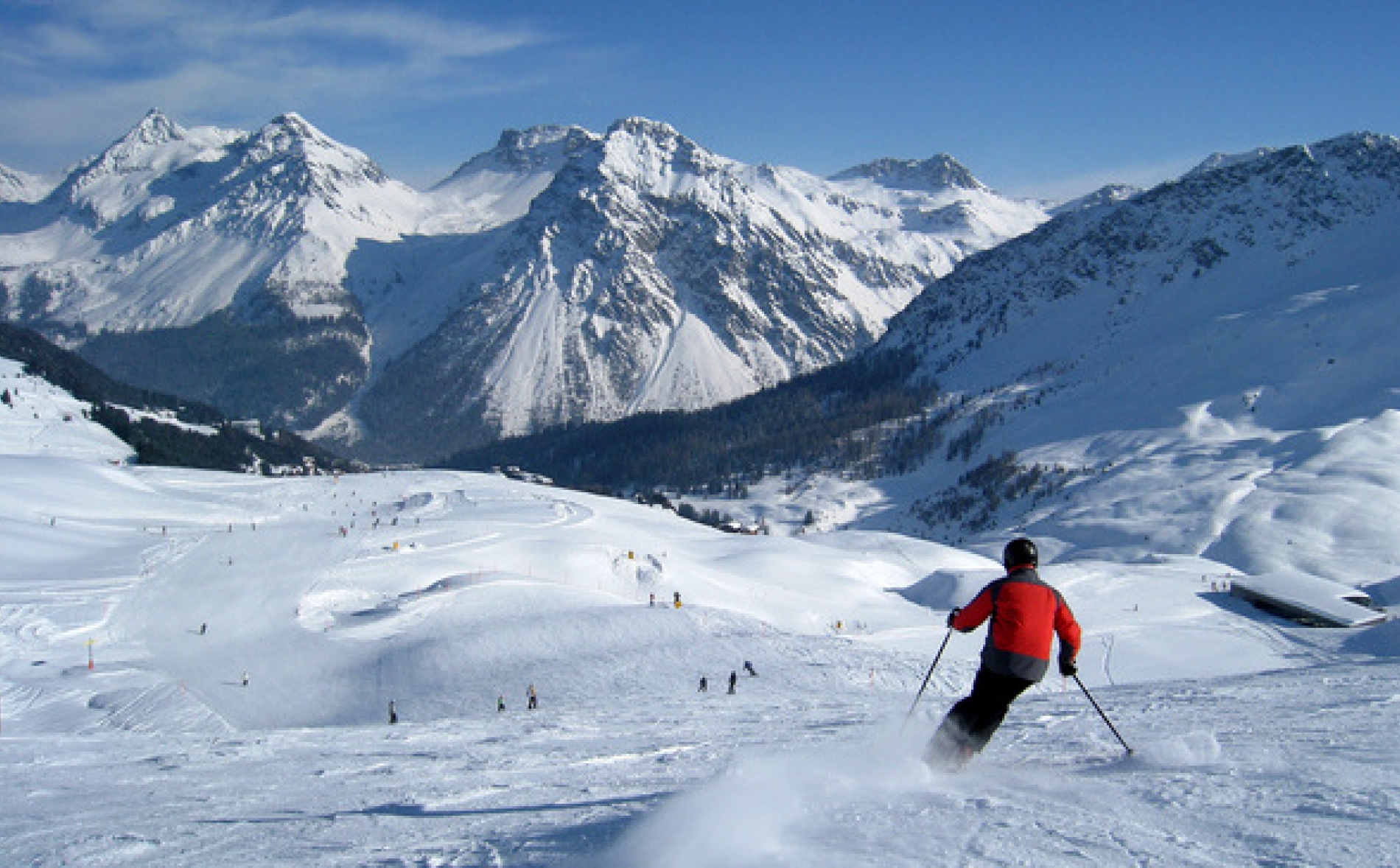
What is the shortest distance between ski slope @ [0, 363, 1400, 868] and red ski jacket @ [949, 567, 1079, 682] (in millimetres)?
1237

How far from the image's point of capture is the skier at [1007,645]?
1022cm

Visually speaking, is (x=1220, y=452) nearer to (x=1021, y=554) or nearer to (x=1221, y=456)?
(x=1221, y=456)

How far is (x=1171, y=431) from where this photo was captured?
6378 inches

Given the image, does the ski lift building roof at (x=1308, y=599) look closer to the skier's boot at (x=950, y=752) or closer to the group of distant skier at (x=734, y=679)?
the group of distant skier at (x=734, y=679)

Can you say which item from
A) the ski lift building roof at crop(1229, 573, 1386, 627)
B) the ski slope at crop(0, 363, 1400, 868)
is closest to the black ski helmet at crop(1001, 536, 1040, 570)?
the ski slope at crop(0, 363, 1400, 868)

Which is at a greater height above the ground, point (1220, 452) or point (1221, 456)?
point (1220, 452)

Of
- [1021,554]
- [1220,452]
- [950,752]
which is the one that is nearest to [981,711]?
[950,752]

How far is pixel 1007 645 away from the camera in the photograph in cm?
1023

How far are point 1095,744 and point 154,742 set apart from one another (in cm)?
2221

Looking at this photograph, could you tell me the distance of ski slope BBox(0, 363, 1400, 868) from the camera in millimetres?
8875

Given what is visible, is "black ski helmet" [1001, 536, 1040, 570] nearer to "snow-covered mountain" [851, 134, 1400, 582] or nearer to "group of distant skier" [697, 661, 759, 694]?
"group of distant skier" [697, 661, 759, 694]

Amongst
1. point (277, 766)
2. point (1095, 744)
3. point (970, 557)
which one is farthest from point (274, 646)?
point (970, 557)

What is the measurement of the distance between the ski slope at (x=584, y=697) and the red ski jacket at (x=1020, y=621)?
1.24m

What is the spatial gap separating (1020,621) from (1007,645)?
0.29 m
